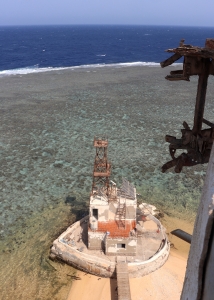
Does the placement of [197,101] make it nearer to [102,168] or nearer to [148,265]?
[102,168]

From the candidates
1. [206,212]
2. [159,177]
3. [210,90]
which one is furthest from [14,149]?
[210,90]

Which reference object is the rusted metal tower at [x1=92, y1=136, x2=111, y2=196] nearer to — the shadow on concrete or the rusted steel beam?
the shadow on concrete

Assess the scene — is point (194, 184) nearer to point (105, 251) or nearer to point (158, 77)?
point (105, 251)

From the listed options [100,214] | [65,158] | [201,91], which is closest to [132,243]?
[100,214]

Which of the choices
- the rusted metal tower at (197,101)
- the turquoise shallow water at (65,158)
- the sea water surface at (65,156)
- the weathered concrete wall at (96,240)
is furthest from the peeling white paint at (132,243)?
the rusted metal tower at (197,101)

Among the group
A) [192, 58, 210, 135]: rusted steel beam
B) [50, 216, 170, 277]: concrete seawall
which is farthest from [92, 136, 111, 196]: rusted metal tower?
[192, 58, 210, 135]: rusted steel beam
